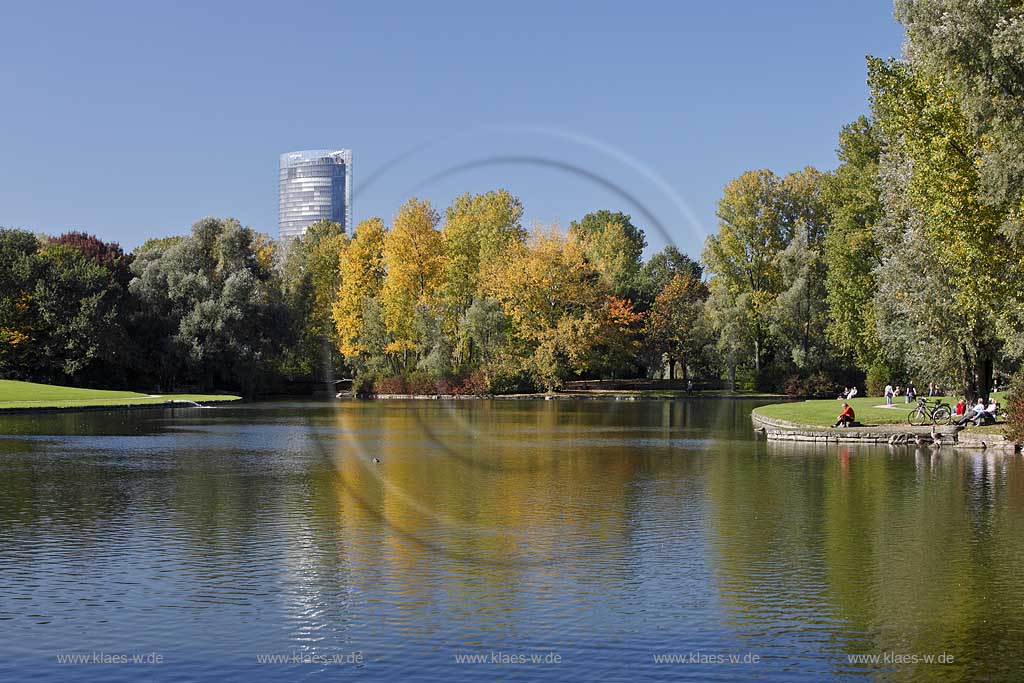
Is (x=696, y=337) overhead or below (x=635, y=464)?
overhead

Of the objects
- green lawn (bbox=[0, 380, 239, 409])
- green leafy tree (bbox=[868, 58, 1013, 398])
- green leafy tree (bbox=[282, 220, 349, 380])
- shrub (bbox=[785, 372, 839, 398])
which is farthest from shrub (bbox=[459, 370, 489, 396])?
green leafy tree (bbox=[868, 58, 1013, 398])

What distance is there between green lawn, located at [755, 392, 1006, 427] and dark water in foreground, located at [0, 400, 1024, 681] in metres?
14.7

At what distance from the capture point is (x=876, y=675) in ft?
47.5

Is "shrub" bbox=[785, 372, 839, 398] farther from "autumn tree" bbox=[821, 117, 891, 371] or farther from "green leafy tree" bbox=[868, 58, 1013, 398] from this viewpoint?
"green leafy tree" bbox=[868, 58, 1013, 398]

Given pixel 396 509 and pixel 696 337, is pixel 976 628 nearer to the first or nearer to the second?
pixel 396 509

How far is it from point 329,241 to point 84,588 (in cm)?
12791

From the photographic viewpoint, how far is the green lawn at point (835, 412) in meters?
56.8

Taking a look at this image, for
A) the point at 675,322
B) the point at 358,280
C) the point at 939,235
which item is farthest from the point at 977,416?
the point at 358,280

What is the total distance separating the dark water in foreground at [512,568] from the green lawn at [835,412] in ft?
48.3

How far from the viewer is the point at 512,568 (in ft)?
68.6

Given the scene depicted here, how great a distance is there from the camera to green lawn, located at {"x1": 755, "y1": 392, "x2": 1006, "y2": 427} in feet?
186

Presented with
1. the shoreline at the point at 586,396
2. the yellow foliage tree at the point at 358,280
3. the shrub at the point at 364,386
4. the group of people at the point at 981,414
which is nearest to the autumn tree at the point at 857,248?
the shoreline at the point at 586,396

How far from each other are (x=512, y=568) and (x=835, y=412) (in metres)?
46.0

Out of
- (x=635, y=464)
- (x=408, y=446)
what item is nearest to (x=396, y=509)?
(x=635, y=464)
